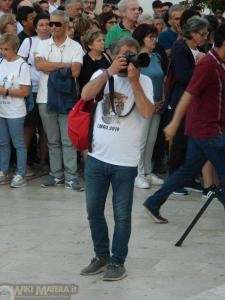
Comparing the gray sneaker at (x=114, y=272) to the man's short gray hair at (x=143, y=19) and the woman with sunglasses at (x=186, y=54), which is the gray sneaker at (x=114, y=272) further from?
the man's short gray hair at (x=143, y=19)

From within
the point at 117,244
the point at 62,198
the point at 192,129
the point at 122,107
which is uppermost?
the point at 122,107

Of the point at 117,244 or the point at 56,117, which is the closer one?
the point at 117,244

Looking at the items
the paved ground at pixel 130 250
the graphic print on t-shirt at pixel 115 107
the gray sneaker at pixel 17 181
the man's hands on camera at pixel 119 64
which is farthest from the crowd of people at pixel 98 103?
the man's hands on camera at pixel 119 64

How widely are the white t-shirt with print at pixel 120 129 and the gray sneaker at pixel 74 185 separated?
3.41 metres

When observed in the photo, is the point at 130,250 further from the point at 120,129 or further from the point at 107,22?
the point at 107,22

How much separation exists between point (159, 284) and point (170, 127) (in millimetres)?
1248

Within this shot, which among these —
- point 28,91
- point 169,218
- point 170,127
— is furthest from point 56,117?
point 170,127

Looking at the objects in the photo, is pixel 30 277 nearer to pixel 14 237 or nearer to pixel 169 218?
pixel 14 237

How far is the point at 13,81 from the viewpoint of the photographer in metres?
9.53

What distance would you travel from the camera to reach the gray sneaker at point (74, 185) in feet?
31.3

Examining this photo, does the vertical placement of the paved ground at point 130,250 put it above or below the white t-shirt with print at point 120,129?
below

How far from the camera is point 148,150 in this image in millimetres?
9727

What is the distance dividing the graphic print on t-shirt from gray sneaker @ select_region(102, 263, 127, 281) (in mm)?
1142

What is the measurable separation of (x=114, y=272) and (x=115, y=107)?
1296 mm
